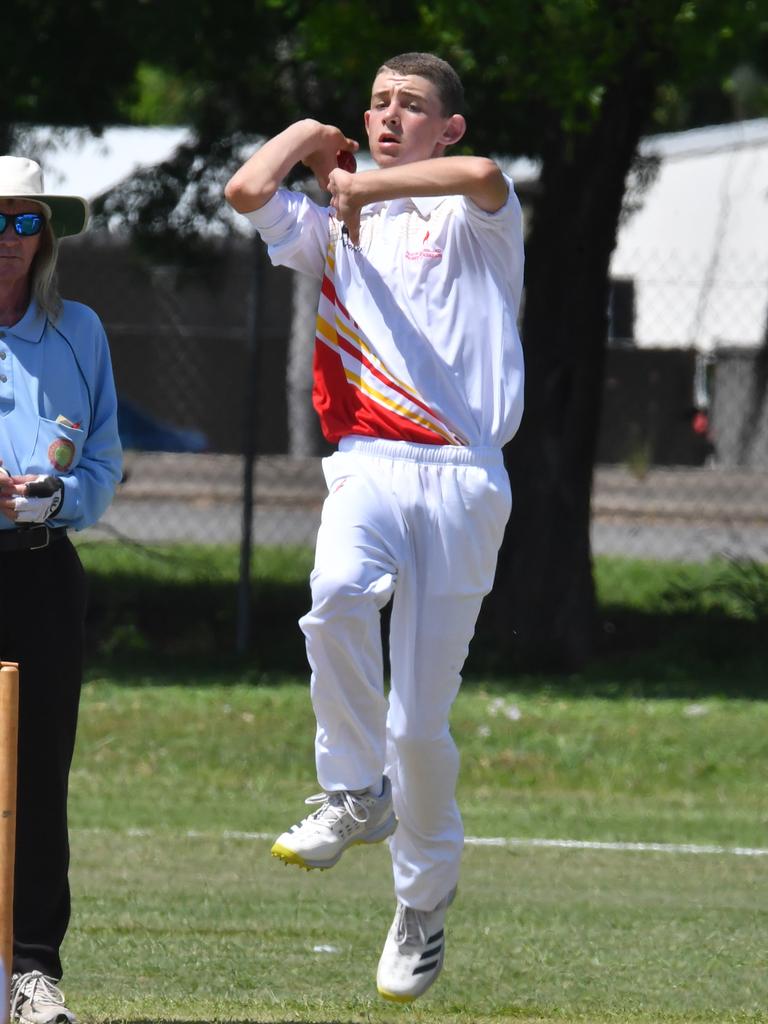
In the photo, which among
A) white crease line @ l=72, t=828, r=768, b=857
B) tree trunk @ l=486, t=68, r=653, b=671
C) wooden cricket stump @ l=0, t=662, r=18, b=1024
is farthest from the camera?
tree trunk @ l=486, t=68, r=653, b=671

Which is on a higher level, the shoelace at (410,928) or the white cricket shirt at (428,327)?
the white cricket shirt at (428,327)

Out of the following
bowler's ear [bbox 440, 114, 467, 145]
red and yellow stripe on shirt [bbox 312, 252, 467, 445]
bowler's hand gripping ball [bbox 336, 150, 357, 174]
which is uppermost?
bowler's ear [bbox 440, 114, 467, 145]

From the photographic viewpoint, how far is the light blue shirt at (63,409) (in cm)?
547

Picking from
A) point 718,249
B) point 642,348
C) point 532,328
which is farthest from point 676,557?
point 718,249

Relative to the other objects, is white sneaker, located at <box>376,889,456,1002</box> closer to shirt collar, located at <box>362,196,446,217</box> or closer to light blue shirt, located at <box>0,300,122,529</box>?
light blue shirt, located at <box>0,300,122,529</box>

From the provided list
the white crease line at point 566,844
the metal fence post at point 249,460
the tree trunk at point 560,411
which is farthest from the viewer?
the tree trunk at point 560,411

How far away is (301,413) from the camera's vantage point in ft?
56.6

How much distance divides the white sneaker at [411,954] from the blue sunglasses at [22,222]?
223 centimetres

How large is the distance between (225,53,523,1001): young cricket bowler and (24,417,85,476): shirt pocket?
728 mm

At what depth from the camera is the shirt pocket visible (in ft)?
17.9

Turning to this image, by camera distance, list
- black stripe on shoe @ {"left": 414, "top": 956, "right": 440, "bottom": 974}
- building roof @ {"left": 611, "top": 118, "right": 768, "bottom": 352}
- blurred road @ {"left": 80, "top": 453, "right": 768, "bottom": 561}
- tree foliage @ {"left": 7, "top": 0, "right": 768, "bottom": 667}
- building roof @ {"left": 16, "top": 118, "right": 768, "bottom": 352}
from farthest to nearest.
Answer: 1. building roof @ {"left": 611, "top": 118, "right": 768, "bottom": 352}
2. building roof @ {"left": 16, "top": 118, "right": 768, "bottom": 352}
3. blurred road @ {"left": 80, "top": 453, "right": 768, "bottom": 561}
4. tree foliage @ {"left": 7, "top": 0, "right": 768, "bottom": 667}
5. black stripe on shoe @ {"left": 414, "top": 956, "right": 440, "bottom": 974}

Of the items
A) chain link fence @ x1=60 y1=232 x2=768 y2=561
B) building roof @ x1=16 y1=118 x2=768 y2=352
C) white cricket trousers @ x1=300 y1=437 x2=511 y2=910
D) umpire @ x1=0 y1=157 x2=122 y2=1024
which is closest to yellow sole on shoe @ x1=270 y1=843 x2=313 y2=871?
white cricket trousers @ x1=300 y1=437 x2=511 y2=910

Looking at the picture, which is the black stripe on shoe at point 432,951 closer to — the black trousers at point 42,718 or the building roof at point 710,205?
the black trousers at point 42,718

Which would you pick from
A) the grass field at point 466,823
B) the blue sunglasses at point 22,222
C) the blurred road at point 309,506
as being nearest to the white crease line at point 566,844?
the grass field at point 466,823
